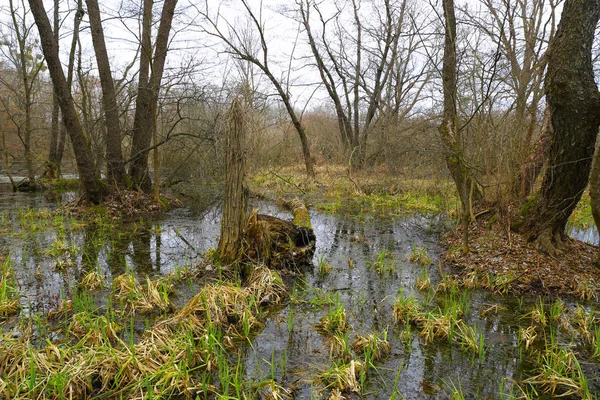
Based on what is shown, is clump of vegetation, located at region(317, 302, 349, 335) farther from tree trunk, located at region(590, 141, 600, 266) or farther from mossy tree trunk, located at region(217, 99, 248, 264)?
tree trunk, located at region(590, 141, 600, 266)

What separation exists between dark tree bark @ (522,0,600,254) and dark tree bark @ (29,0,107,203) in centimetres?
1020

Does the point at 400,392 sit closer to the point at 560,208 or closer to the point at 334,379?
the point at 334,379

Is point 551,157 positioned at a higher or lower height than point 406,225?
higher

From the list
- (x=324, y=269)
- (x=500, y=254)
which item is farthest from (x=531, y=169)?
(x=324, y=269)

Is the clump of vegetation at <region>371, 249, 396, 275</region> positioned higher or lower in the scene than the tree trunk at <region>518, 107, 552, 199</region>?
lower

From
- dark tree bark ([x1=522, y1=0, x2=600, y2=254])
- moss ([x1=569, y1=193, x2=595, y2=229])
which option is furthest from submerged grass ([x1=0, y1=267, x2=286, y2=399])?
moss ([x1=569, y1=193, x2=595, y2=229])

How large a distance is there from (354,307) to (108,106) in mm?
9566

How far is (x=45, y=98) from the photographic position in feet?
85.5

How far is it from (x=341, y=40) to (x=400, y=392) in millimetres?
19662

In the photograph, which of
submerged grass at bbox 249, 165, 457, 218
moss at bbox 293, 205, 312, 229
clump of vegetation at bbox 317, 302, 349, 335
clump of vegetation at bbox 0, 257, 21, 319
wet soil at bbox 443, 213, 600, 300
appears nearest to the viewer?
clump of vegetation at bbox 317, 302, 349, 335

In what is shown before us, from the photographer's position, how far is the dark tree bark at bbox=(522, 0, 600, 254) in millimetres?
5449

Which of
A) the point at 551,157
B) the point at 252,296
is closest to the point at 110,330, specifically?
the point at 252,296

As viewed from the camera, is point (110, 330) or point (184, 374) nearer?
point (184, 374)

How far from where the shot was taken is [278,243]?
21.4 feet
